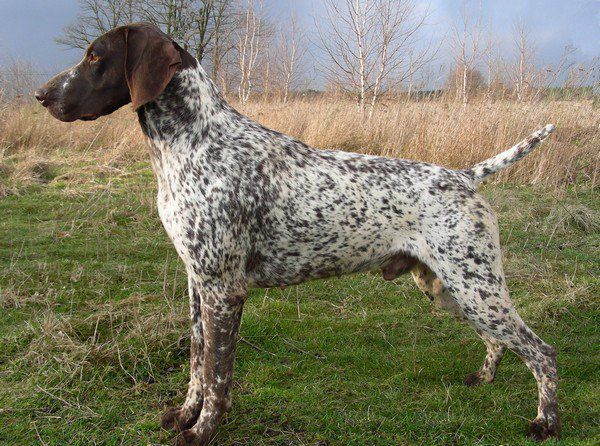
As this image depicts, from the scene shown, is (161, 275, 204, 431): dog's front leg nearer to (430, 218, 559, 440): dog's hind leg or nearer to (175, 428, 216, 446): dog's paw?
(175, 428, 216, 446): dog's paw

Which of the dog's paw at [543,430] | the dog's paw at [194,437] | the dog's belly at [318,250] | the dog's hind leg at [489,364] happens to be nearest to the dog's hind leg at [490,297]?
the dog's paw at [543,430]

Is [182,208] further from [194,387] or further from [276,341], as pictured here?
[276,341]

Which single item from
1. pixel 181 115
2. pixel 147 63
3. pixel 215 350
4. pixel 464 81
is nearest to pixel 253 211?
pixel 181 115

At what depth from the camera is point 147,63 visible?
101 inches

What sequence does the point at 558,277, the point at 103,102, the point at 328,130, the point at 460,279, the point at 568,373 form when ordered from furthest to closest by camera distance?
the point at 328,130
the point at 558,277
the point at 568,373
the point at 460,279
the point at 103,102

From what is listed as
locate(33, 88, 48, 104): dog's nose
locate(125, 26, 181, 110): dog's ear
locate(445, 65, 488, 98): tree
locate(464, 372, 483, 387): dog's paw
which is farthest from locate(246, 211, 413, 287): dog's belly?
Answer: locate(445, 65, 488, 98): tree

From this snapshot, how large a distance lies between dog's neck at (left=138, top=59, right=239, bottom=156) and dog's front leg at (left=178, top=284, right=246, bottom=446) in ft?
2.34

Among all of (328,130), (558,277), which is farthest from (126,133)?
(558,277)

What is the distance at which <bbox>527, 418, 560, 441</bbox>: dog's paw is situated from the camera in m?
2.91

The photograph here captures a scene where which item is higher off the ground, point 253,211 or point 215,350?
point 253,211

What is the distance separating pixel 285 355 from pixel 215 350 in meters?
1.07

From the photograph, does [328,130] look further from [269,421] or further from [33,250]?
[269,421]

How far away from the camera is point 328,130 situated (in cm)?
984

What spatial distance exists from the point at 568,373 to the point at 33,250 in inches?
182
